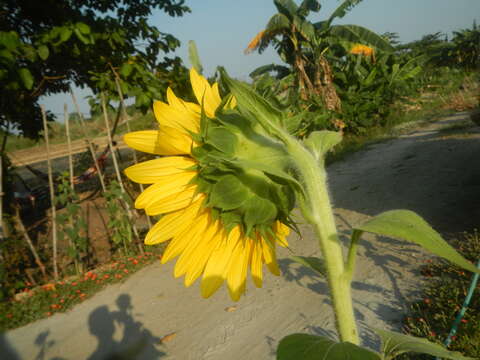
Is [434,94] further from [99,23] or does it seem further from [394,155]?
[99,23]

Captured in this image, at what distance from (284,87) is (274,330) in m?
2.38

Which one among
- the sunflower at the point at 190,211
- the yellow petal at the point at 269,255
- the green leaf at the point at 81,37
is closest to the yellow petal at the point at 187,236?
the sunflower at the point at 190,211

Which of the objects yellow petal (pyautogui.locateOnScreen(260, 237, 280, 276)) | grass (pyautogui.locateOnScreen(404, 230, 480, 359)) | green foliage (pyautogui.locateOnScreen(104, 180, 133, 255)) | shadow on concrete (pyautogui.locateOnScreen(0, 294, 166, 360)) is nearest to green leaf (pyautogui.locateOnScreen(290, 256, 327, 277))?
yellow petal (pyautogui.locateOnScreen(260, 237, 280, 276))

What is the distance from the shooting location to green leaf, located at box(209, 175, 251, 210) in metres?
0.48

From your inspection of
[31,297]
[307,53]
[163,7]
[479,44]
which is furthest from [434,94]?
[31,297]

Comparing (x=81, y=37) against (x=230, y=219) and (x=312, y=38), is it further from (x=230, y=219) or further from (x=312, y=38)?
(x=312, y=38)

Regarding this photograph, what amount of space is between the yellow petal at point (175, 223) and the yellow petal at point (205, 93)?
0.15 m

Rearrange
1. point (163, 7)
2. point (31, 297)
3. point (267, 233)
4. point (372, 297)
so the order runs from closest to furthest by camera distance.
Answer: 1. point (267, 233)
2. point (372, 297)
3. point (31, 297)
4. point (163, 7)

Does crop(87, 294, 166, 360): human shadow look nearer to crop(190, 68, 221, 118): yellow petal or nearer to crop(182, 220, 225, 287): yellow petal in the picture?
crop(182, 220, 225, 287): yellow petal

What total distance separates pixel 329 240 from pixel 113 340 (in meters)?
3.00

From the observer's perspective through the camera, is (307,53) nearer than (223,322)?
No

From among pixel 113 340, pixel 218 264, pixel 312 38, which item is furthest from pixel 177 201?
pixel 312 38

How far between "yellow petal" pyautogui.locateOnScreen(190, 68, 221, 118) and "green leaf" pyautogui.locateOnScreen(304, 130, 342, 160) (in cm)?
16

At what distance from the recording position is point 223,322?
9.24 ft
